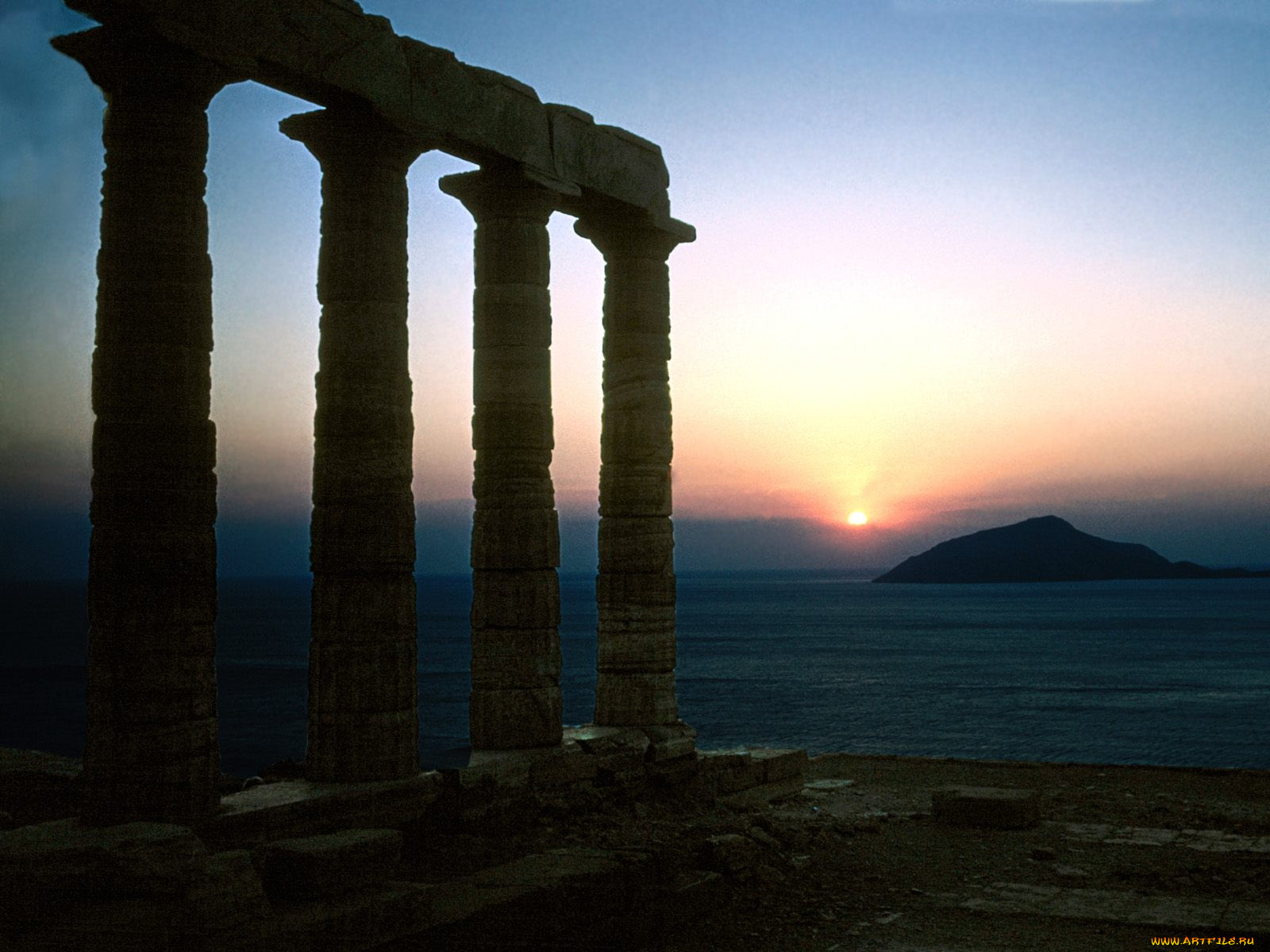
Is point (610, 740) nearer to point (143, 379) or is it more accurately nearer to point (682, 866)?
point (682, 866)

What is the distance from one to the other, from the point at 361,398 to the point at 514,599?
3.80m

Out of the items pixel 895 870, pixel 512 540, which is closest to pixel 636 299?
pixel 512 540

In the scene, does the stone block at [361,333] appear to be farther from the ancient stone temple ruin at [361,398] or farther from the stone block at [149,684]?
the stone block at [149,684]

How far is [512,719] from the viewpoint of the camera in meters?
17.9

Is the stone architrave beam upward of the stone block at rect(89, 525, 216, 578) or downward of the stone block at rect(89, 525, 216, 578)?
upward

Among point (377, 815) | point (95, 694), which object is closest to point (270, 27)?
point (95, 694)

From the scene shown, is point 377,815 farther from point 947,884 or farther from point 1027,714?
point 1027,714

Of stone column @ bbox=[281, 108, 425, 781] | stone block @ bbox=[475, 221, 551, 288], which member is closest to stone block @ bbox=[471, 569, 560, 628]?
stone column @ bbox=[281, 108, 425, 781]

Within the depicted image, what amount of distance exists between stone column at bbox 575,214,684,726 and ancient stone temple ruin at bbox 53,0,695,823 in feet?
0.12

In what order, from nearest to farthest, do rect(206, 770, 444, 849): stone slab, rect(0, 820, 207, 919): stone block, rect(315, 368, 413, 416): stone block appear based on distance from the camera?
rect(0, 820, 207, 919): stone block → rect(206, 770, 444, 849): stone slab → rect(315, 368, 413, 416): stone block

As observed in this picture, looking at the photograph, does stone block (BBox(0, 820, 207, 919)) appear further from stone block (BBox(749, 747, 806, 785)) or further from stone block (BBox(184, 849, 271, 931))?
stone block (BBox(749, 747, 806, 785))

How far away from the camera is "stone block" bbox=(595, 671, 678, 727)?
20.1 meters

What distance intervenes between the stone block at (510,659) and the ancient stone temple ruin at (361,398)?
3cm

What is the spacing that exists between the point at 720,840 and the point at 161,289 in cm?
840
